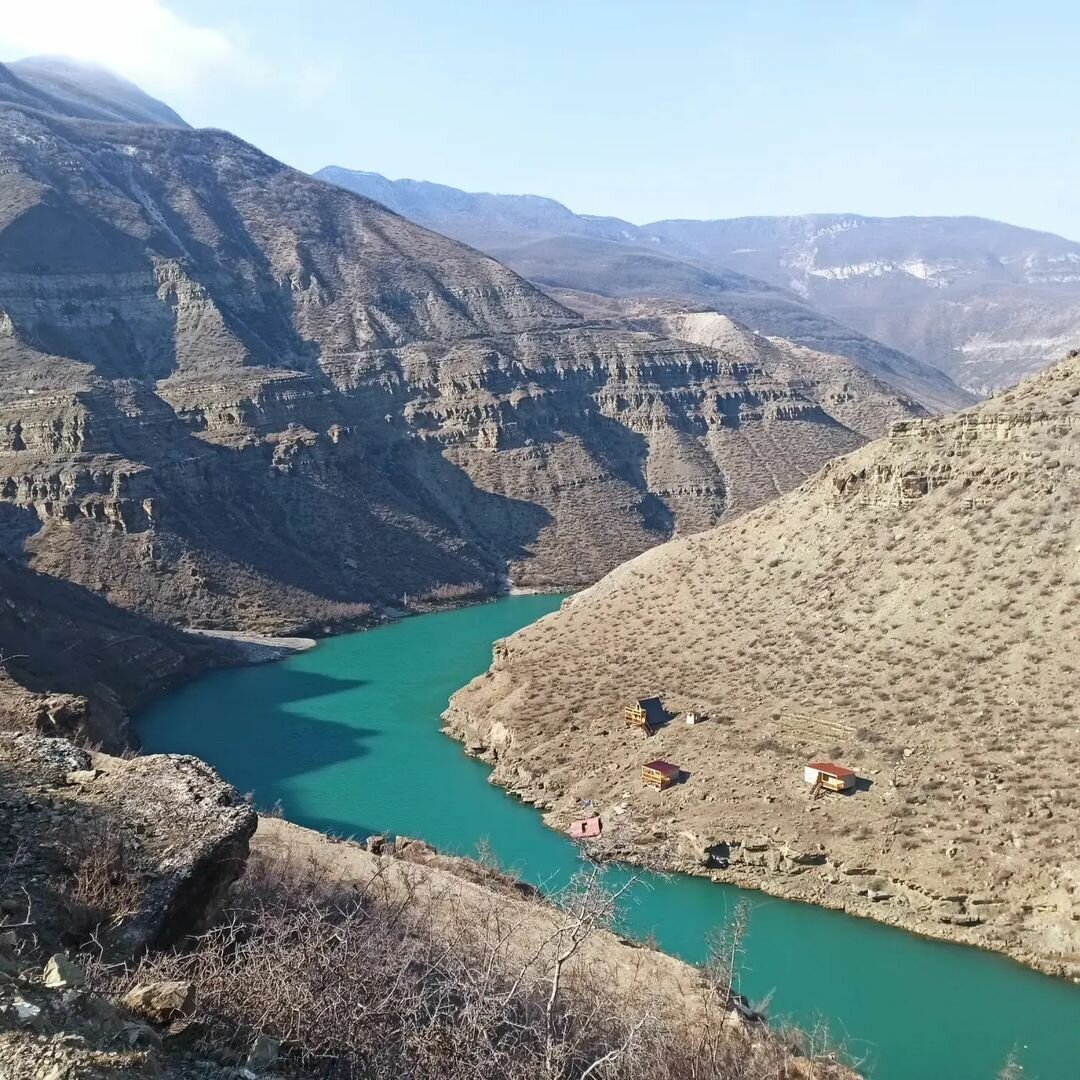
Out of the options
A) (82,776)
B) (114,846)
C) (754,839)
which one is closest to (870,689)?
(754,839)

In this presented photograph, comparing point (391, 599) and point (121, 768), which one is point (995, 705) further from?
point (391, 599)

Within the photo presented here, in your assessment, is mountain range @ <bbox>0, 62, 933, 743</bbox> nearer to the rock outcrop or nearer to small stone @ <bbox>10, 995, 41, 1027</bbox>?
the rock outcrop

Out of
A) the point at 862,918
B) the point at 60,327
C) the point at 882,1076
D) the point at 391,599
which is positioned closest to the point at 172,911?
the point at 882,1076

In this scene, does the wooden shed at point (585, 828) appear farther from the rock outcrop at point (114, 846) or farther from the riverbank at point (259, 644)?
Result: the riverbank at point (259, 644)

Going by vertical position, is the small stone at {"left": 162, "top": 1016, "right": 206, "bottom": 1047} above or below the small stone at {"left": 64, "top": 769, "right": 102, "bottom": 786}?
above

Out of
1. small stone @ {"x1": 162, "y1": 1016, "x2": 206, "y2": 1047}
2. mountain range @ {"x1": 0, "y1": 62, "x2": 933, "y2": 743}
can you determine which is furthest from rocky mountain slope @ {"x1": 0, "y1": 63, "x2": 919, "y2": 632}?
small stone @ {"x1": 162, "y1": 1016, "x2": 206, "y2": 1047}
